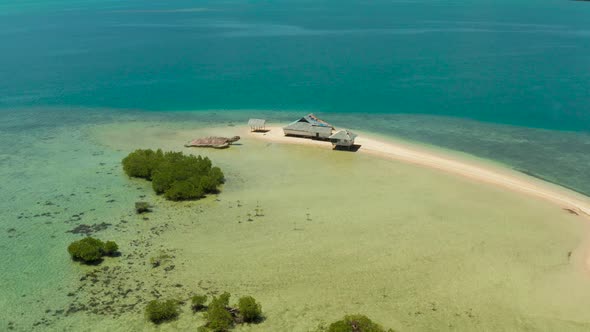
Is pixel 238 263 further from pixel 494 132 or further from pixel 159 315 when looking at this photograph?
pixel 494 132

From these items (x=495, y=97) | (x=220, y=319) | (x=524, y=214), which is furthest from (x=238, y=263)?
(x=495, y=97)

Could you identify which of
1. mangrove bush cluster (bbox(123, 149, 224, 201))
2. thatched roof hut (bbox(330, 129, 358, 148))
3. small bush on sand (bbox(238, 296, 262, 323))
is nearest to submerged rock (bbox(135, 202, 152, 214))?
mangrove bush cluster (bbox(123, 149, 224, 201))

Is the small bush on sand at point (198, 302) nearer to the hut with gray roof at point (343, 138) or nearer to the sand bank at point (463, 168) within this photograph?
the hut with gray roof at point (343, 138)

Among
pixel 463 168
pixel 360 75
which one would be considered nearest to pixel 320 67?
pixel 360 75

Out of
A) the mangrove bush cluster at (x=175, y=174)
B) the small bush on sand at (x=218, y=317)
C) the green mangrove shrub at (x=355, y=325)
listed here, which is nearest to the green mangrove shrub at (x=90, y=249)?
the mangrove bush cluster at (x=175, y=174)

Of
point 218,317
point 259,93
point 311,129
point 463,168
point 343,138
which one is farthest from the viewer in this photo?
point 259,93

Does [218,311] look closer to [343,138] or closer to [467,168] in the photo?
[343,138]
